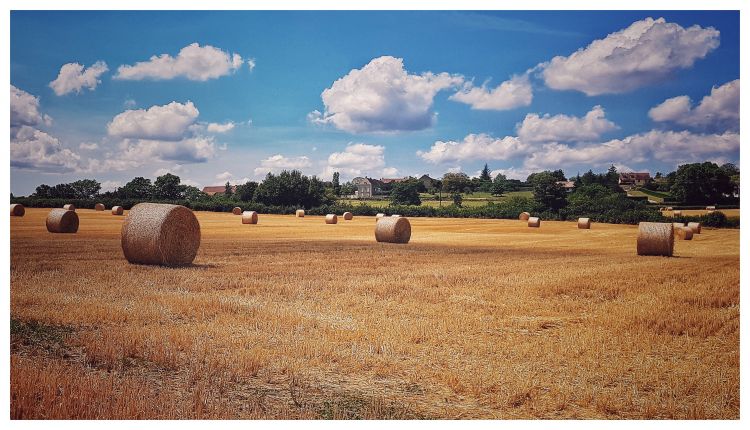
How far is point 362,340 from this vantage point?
4957mm

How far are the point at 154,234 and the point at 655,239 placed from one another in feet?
32.8

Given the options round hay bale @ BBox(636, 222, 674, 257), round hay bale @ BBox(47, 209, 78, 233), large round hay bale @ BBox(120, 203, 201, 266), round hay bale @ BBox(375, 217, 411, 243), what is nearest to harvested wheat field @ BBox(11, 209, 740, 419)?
large round hay bale @ BBox(120, 203, 201, 266)

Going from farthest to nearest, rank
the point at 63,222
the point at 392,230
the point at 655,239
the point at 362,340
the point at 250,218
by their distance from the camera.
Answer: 1. the point at 250,218
2. the point at 392,230
3. the point at 63,222
4. the point at 655,239
5. the point at 362,340

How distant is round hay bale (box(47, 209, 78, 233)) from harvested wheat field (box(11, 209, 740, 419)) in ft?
6.30

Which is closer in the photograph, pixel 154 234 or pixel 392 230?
pixel 154 234

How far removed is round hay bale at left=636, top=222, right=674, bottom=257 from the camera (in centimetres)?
1195

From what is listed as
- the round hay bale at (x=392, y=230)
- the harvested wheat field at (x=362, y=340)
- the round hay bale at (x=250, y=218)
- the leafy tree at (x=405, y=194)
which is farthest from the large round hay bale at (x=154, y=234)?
the round hay bale at (x=250, y=218)

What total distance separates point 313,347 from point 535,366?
5.79 ft

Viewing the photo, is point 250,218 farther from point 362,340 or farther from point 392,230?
point 362,340

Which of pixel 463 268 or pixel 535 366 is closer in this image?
pixel 535 366

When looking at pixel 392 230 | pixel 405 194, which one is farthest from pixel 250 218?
pixel 392 230
